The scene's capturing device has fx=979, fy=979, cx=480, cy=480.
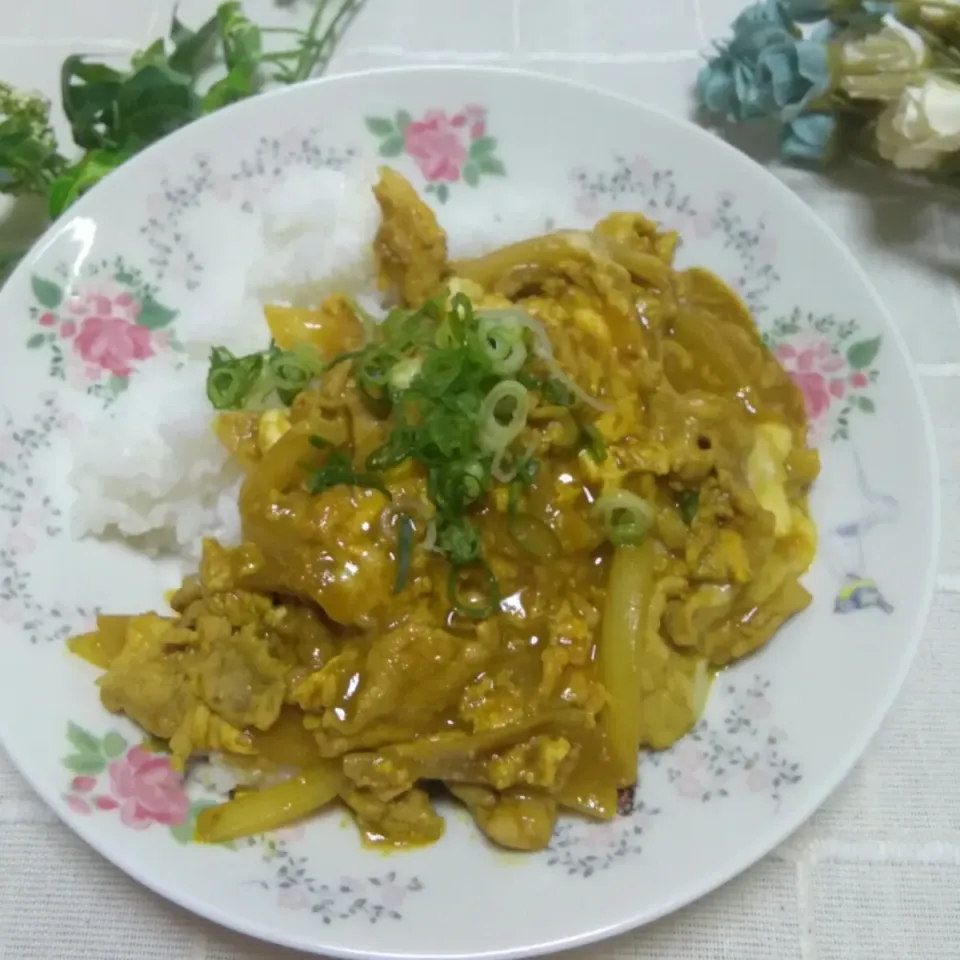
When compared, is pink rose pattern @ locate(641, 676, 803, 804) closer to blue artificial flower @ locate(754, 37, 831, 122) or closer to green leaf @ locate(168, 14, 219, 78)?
blue artificial flower @ locate(754, 37, 831, 122)

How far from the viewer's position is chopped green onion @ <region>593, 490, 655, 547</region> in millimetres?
1978

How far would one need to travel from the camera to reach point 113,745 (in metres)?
1.93

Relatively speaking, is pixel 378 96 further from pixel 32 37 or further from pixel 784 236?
pixel 32 37

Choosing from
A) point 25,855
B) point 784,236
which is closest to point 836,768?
point 784,236

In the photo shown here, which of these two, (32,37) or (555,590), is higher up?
(32,37)

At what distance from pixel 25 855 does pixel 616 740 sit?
1.25 meters

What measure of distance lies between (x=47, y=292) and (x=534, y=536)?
4.31 feet

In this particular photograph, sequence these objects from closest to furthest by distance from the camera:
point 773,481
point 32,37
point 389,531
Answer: point 389,531 → point 773,481 → point 32,37

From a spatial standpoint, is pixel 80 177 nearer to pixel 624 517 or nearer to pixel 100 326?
pixel 100 326

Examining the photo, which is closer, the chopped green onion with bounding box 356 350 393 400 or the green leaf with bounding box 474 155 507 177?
the chopped green onion with bounding box 356 350 393 400

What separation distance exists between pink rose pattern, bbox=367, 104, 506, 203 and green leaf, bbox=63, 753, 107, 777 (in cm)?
161

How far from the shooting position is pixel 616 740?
1.93 metres

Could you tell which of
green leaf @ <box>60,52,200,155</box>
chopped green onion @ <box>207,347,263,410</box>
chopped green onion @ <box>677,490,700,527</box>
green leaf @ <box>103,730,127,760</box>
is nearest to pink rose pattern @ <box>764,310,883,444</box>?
chopped green onion @ <box>677,490,700,527</box>

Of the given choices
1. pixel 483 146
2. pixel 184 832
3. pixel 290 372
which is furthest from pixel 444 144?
pixel 184 832
